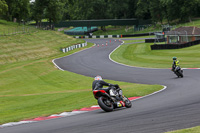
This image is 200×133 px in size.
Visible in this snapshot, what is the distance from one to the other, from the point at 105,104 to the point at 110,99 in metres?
0.51

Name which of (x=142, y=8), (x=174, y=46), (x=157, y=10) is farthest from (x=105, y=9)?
(x=174, y=46)

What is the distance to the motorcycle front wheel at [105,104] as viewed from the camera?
1382 centimetres

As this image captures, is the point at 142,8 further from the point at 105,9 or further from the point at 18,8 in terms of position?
the point at 18,8

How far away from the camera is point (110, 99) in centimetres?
1439

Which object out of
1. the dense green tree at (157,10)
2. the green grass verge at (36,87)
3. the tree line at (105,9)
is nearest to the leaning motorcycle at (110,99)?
the green grass verge at (36,87)

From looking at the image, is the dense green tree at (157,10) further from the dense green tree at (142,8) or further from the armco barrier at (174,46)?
the armco barrier at (174,46)

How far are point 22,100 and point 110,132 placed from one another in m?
12.8

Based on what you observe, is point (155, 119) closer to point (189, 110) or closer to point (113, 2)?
point (189, 110)

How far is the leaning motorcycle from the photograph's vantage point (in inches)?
548

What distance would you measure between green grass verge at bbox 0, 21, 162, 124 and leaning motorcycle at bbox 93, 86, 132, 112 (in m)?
2.52

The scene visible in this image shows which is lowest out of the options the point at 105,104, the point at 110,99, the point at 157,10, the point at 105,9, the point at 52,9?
the point at 105,104

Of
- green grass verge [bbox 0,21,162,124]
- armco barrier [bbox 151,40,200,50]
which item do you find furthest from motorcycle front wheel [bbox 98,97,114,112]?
armco barrier [bbox 151,40,200,50]

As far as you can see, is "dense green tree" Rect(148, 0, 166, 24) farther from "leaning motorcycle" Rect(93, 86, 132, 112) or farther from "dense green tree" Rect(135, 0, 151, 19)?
"leaning motorcycle" Rect(93, 86, 132, 112)

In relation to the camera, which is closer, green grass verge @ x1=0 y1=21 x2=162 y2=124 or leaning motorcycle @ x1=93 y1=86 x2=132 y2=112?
leaning motorcycle @ x1=93 y1=86 x2=132 y2=112
